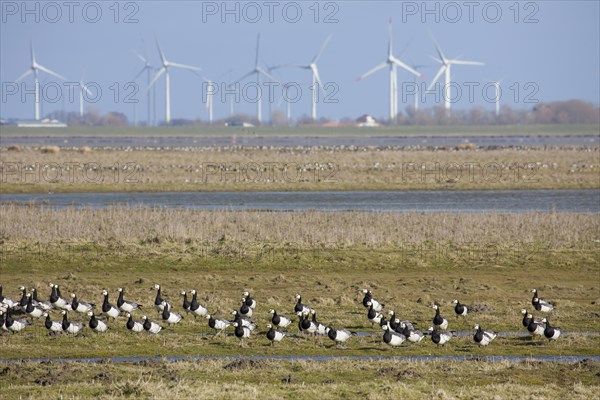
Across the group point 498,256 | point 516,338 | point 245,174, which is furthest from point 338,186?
point 516,338

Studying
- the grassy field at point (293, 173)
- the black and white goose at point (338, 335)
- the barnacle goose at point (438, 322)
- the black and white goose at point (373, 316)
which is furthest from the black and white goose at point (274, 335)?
the grassy field at point (293, 173)

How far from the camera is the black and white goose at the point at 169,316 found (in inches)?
862

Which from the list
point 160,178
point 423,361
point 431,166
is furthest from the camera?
point 431,166

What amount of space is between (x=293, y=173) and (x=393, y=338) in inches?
2016

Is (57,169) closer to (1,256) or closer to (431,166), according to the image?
(431,166)

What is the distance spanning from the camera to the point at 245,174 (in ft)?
230

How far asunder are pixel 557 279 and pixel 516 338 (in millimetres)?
8701

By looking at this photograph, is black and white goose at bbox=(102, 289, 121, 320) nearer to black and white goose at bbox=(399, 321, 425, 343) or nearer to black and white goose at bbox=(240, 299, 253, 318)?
black and white goose at bbox=(240, 299, 253, 318)

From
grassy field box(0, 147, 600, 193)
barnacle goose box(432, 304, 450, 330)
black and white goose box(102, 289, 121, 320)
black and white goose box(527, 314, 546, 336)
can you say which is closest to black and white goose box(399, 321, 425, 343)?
barnacle goose box(432, 304, 450, 330)

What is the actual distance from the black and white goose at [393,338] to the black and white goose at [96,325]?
5.88 metres

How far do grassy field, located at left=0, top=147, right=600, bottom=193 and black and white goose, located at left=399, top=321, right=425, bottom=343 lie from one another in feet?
131

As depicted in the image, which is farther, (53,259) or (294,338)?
(53,259)

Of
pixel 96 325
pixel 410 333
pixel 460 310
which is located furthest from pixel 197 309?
pixel 460 310

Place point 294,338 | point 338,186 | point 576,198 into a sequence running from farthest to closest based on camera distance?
1. point 338,186
2. point 576,198
3. point 294,338
